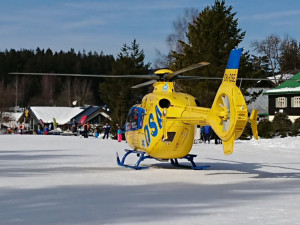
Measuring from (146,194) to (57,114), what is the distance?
Answer: 7232 cm

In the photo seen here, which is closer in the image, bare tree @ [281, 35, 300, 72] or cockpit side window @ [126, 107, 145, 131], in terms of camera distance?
cockpit side window @ [126, 107, 145, 131]

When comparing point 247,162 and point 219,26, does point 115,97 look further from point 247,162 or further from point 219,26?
point 247,162

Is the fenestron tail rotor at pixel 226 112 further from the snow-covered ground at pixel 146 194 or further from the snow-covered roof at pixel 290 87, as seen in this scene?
the snow-covered roof at pixel 290 87

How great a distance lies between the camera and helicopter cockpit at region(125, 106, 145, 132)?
595 inches

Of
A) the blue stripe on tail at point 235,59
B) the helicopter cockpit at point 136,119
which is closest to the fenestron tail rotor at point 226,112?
the blue stripe on tail at point 235,59

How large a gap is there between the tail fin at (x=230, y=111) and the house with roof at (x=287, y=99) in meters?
42.0

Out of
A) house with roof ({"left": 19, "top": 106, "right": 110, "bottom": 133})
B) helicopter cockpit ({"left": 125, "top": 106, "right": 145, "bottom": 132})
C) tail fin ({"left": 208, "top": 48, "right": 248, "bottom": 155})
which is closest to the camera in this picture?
tail fin ({"left": 208, "top": 48, "right": 248, "bottom": 155})

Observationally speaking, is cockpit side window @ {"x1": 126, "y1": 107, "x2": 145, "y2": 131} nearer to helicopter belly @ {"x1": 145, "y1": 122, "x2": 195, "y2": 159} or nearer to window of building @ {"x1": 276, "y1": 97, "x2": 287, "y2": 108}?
helicopter belly @ {"x1": 145, "y1": 122, "x2": 195, "y2": 159}

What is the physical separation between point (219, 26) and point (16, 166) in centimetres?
2793

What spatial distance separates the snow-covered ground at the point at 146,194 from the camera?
7.80 m

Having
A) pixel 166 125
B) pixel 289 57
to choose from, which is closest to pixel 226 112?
pixel 166 125

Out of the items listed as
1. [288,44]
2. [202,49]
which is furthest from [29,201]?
[288,44]

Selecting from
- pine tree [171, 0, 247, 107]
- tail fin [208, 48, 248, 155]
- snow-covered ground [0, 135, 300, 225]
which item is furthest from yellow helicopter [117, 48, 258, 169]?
pine tree [171, 0, 247, 107]

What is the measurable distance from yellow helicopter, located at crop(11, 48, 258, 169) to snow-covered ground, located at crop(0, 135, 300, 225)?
2.72ft
